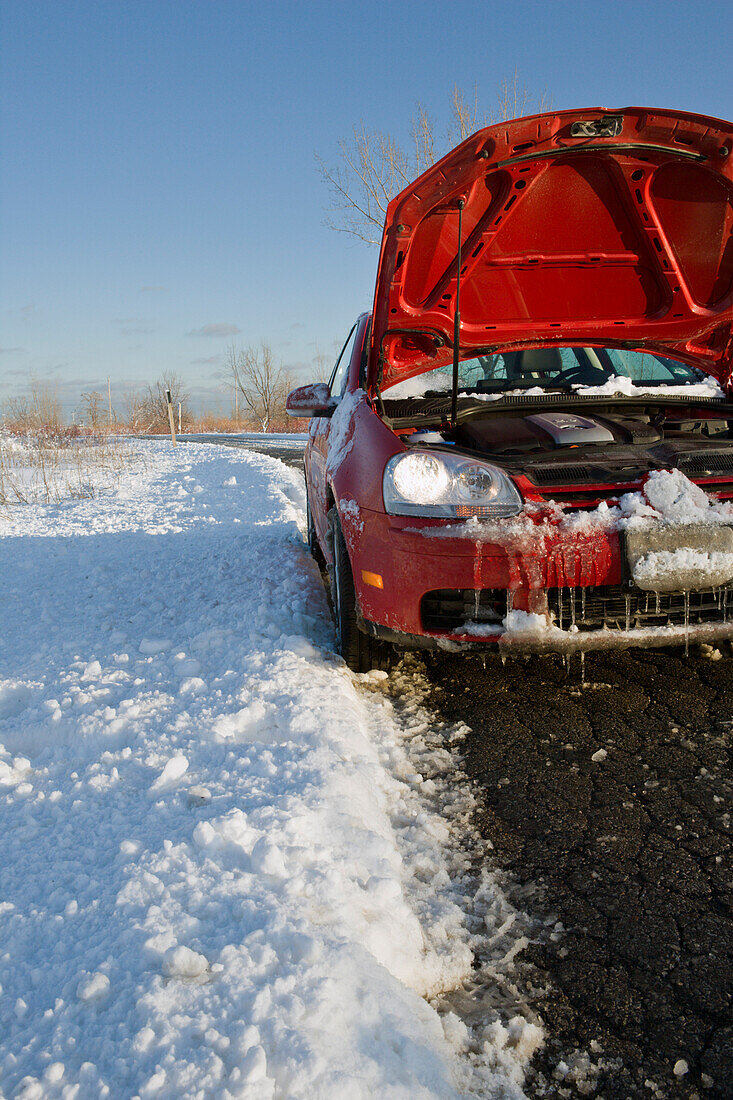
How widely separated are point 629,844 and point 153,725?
1601mm

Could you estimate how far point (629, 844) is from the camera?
1.87m

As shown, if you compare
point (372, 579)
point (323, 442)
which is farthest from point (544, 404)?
point (372, 579)

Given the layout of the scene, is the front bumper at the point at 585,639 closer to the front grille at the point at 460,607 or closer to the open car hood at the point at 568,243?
the front grille at the point at 460,607

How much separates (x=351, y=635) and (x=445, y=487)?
2.70 feet

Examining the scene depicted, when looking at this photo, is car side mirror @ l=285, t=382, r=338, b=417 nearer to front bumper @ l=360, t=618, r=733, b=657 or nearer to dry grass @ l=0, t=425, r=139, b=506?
front bumper @ l=360, t=618, r=733, b=657

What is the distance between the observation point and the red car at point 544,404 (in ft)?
7.86

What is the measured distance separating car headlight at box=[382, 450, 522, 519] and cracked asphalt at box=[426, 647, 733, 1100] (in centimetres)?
80

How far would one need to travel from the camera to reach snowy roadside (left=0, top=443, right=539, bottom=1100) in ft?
3.91

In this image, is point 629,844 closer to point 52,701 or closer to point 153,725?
point 153,725

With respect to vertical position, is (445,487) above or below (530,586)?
above

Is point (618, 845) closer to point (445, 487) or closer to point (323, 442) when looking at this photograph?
point (445, 487)

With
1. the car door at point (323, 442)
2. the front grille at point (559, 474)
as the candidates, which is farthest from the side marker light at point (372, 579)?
the car door at point (323, 442)

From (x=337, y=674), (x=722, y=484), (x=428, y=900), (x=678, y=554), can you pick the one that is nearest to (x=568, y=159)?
(x=722, y=484)

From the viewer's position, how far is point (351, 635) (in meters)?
2.98
